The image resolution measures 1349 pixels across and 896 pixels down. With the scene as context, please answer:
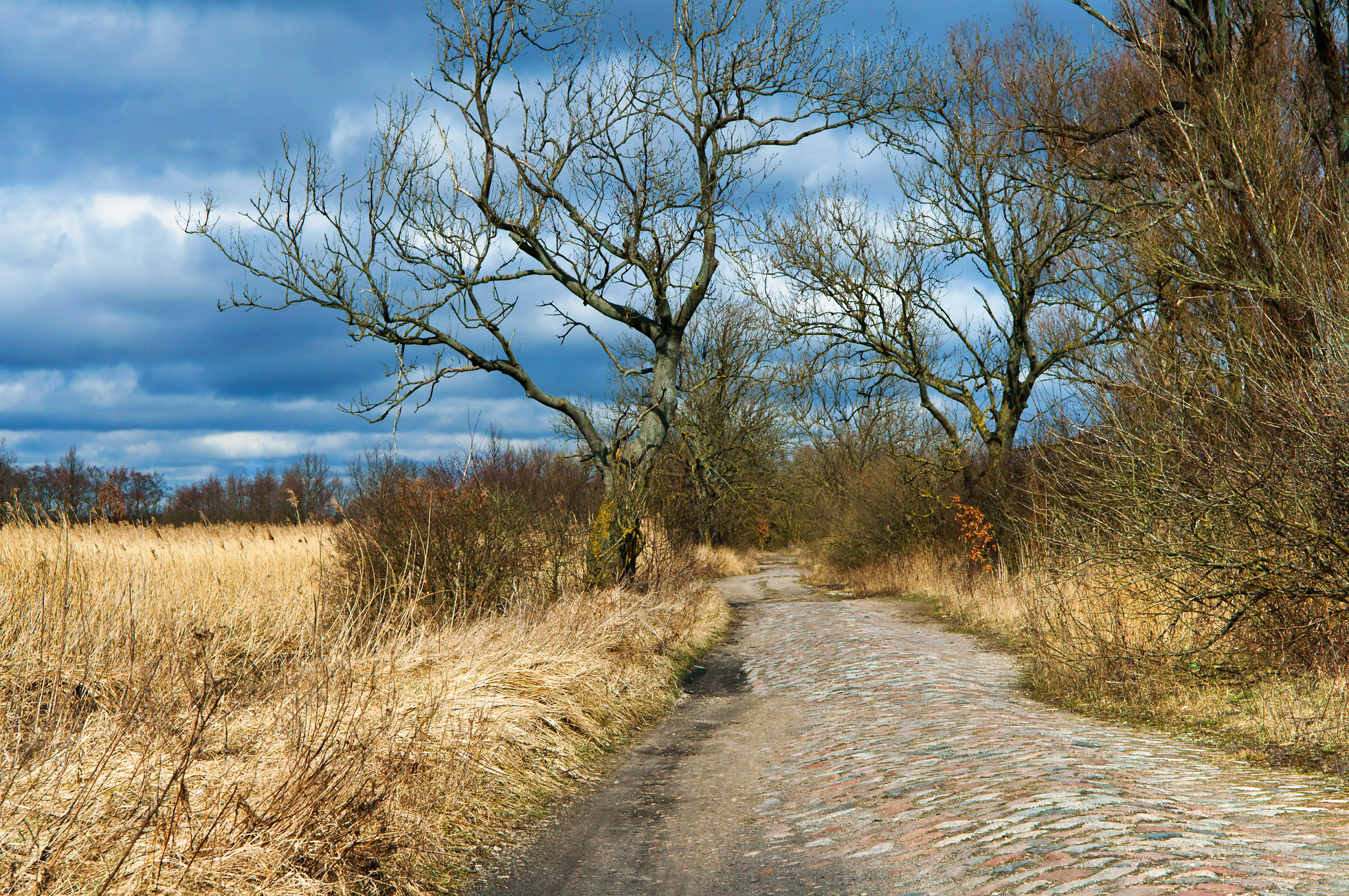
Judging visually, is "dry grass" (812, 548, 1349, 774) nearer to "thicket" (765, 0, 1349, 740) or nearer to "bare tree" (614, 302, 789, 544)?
"thicket" (765, 0, 1349, 740)

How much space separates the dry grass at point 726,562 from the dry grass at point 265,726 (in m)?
16.8

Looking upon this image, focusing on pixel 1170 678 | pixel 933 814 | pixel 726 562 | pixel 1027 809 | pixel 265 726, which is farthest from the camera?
pixel 726 562

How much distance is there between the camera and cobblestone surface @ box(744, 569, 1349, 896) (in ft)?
12.8

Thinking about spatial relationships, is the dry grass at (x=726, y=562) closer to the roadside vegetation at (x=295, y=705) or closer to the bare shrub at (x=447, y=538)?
the bare shrub at (x=447, y=538)

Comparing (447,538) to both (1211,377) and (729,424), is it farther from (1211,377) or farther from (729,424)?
(729,424)

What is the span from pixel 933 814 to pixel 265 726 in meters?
3.98

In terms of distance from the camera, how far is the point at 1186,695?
26.8 feet

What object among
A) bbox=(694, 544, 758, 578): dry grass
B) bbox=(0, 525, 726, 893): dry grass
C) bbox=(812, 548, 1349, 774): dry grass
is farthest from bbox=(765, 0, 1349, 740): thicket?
bbox=(694, 544, 758, 578): dry grass

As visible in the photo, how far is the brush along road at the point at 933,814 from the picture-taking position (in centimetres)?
404

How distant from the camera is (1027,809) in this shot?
→ 192 inches

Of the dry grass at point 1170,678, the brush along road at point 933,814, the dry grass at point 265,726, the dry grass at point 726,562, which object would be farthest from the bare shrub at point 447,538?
the dry grass at point 726,562

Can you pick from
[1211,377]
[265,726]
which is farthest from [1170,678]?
[265,726]

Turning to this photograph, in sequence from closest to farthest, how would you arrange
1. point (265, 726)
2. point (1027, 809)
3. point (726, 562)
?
point (1027, 809)
point (265, 726)
point (726, 562)

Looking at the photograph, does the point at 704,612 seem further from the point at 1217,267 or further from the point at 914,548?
the point at 1217,267
